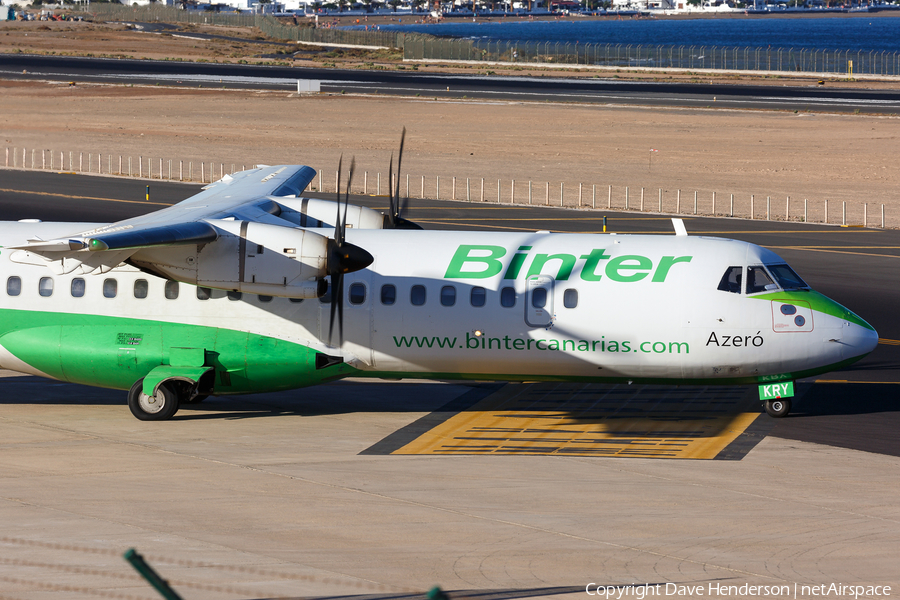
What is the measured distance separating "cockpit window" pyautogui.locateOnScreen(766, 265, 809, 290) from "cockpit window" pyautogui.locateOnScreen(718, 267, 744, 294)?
2.44 feet

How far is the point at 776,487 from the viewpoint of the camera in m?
19.0

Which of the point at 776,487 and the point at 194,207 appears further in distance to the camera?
the point at 194,207

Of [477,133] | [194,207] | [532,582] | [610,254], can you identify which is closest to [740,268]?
[610,254]

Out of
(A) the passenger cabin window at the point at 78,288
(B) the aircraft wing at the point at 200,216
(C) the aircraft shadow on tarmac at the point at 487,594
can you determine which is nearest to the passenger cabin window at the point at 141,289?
(A) the passenger cabin window at the point at 78,288

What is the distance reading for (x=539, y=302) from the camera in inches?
889

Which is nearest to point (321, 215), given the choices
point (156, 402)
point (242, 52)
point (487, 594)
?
point (156, 402)

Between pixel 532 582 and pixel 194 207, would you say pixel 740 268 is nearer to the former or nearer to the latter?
pixel 532 582

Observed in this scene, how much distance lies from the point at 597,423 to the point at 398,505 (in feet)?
23.1

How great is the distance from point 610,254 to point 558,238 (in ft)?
4.13

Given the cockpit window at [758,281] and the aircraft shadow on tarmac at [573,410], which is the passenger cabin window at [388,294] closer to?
the aircraft shadow on tarmac at [573,410]

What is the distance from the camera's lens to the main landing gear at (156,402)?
23359mm

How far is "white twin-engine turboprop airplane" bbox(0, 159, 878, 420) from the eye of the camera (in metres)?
22.4

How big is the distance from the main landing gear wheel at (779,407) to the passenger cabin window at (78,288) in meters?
15.4

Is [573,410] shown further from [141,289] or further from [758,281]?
[141,289]
